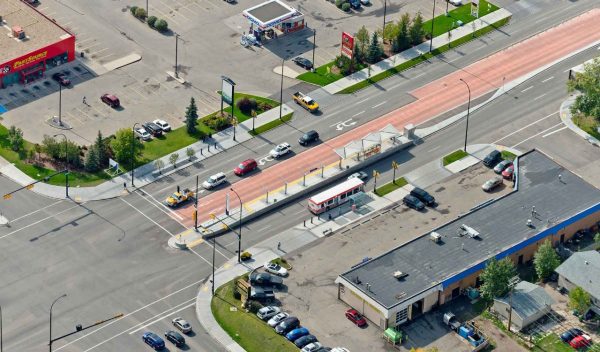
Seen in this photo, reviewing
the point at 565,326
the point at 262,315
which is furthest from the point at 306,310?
the point at 565,326

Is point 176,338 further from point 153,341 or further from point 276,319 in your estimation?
point 276,319

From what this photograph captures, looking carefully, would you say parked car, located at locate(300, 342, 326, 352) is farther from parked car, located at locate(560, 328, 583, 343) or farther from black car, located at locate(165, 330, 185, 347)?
parked car, located at locate(560, 328, 583, 343)

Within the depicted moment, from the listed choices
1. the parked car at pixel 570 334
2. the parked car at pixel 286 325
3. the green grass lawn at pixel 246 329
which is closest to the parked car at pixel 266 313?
the green grass lawn at pixel 246 329

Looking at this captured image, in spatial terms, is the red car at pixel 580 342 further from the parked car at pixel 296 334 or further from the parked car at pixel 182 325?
the parked car at pixel 182 325

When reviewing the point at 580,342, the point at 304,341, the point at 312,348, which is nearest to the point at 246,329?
the point at 304,341

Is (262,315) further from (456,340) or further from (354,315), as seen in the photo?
(456,340)

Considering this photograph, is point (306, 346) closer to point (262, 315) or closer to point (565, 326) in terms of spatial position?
point (262, 315)

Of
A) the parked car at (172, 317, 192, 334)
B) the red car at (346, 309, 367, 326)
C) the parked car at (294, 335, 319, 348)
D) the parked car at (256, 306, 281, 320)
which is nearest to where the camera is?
the parked car at (294, 335, 319, 348)

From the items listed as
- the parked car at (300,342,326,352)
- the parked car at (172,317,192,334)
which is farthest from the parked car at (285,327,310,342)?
the parked car at (172,317,192,334)
